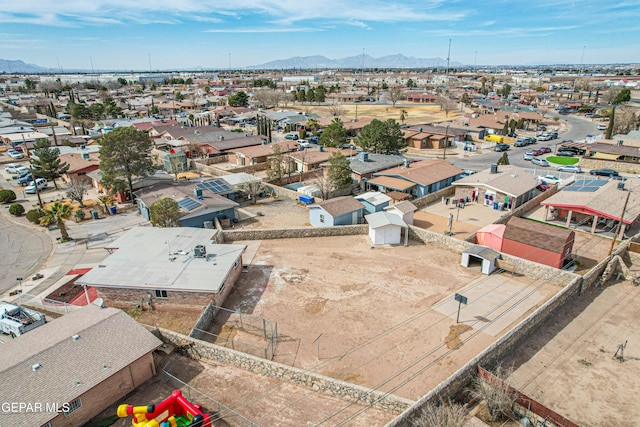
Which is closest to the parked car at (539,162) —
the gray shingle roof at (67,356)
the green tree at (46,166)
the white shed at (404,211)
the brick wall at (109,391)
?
the white shed at (404,211)

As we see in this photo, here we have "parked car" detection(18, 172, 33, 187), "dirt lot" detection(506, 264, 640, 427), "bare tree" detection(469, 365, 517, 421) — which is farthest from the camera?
"parked car" detection(18, 172, 33, 187)

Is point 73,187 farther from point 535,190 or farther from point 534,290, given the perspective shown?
point 535,190

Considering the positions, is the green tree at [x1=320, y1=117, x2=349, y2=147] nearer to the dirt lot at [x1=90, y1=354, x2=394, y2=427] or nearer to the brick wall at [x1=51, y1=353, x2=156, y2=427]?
the dirt lot at [x1=90, y1=354, x2=394, y2=427]

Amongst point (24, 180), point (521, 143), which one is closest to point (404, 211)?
point (521, 143)

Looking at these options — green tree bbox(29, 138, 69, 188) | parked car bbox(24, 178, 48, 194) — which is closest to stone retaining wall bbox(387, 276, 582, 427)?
green tree bbox(29, 138, 69, 188)

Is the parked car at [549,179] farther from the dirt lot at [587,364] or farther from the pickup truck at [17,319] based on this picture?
the pickup truck at [17,319]

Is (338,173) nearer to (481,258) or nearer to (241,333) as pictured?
(481,258)
